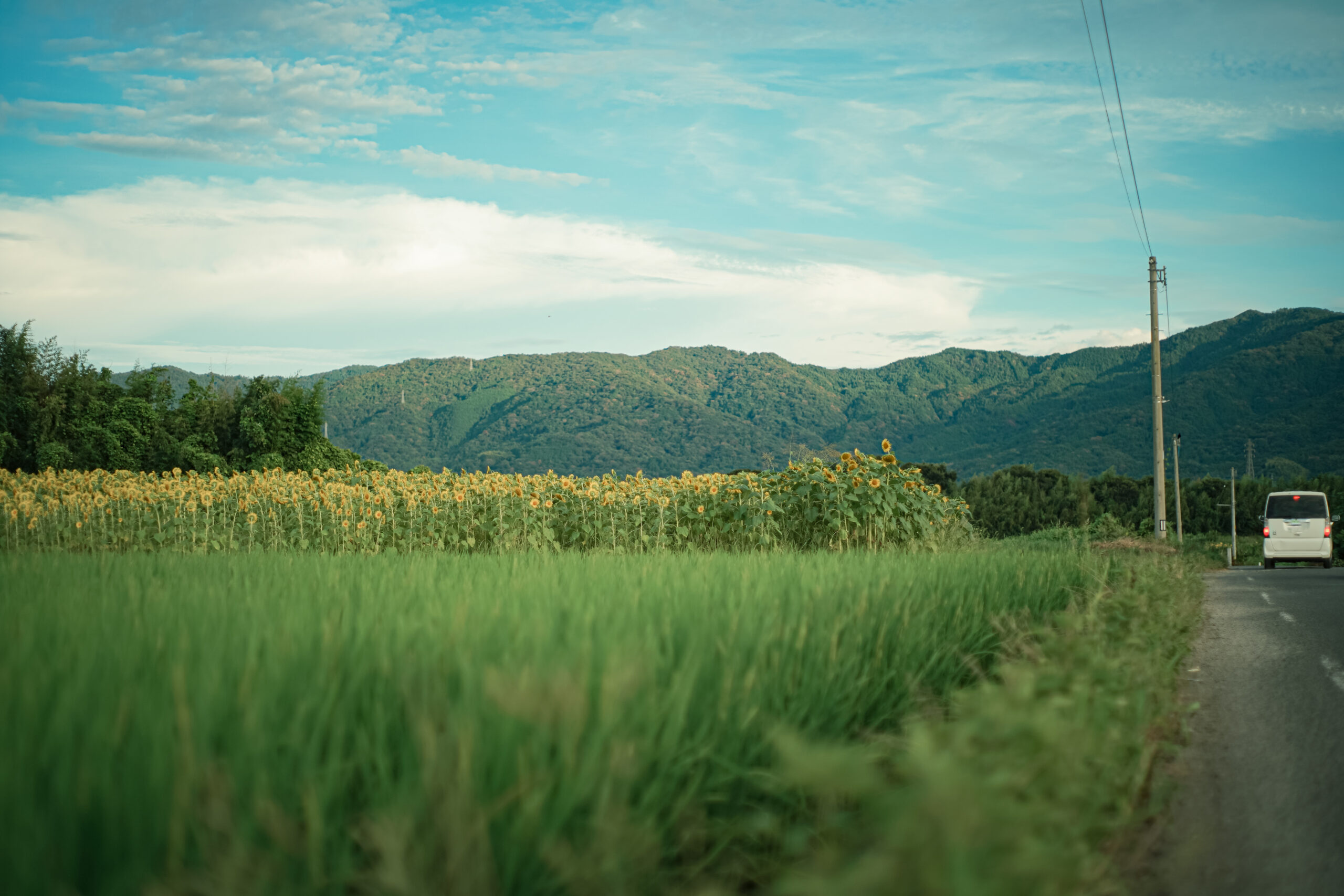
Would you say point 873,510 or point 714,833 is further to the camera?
point 873,510

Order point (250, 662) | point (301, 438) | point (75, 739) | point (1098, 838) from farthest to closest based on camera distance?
point (301, 438) < point (1098, 838) < point (250, 662) < point (75, 739)

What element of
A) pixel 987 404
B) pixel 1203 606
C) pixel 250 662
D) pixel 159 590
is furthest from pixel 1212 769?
pixel 987 404

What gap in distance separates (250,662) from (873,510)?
→ 11.4m

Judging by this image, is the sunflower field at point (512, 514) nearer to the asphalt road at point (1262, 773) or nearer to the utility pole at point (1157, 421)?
the asphalt road at point (1262, 773)

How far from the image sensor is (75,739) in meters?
2.59

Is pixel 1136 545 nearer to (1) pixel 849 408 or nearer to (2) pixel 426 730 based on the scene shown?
(2) pixel 426 730

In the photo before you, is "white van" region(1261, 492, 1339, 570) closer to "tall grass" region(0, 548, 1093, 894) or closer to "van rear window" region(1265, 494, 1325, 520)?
"van rear window" region(1265, 494, 1325, 520)

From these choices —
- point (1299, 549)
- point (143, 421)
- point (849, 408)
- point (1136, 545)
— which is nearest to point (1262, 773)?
point (1136, 545)

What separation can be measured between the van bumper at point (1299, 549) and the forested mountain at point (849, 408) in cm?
7537

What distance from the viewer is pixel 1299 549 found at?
97.4 feet

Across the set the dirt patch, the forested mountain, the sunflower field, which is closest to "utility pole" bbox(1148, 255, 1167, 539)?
the dirt patch

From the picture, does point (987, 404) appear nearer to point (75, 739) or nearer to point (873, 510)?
point (873, 510)

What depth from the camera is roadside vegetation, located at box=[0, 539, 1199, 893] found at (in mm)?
2145

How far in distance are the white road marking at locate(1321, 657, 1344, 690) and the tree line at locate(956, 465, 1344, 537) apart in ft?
149
